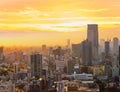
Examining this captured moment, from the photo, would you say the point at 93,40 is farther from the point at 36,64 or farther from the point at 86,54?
the point at 36,64

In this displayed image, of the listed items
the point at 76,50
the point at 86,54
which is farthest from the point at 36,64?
the point at 86,54

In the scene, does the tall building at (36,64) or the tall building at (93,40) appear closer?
the tall building at (36,64)

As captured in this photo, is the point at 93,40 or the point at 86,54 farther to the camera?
the point at 86,54

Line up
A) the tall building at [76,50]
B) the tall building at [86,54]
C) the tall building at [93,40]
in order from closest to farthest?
the tall building at [76,50] → the tall building at [93,40] → the tall building at [86,54]

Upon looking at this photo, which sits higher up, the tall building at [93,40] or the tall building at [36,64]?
the tall building at [93,40]

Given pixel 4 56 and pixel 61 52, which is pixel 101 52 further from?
Result: pixel 4 56

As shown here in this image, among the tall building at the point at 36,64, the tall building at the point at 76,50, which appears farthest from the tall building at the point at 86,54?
the tall building at the point at 36,64

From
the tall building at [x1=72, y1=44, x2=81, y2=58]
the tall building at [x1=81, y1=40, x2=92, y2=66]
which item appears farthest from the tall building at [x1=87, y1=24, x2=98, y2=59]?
the tall building at [x1=72, y1=44, x2=81, y2=58]

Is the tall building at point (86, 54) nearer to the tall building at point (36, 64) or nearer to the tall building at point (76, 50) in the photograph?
the tall building at point (76, 50)

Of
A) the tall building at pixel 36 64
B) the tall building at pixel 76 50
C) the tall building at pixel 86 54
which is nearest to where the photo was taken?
the tall building at pixel 36 64

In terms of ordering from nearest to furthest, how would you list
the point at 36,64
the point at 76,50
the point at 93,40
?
the point at 36,64 < the point at 93,40 < the point at 76,50
